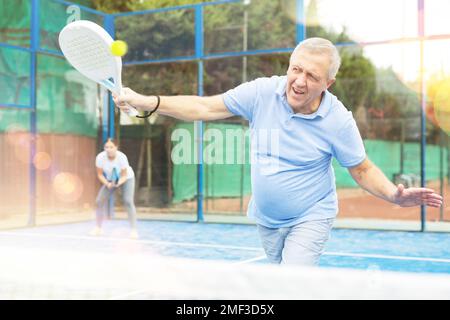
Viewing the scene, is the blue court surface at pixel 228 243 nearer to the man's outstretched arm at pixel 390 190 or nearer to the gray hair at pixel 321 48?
the man's outstretched arm at pixel 390 190

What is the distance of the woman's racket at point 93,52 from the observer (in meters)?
3.13

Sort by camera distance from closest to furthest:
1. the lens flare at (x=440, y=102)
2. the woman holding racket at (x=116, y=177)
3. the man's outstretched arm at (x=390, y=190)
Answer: the man's outstretched arm at (x=390, y=190), the woman holding racket at (x=116, y=177), the lens flare at (x=440, y=102)

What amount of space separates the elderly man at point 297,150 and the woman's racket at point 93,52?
290mm

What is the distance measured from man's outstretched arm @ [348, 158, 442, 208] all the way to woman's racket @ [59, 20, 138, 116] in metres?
1.08

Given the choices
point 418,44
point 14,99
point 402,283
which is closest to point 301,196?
point 402,283

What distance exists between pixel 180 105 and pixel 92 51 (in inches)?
23.0

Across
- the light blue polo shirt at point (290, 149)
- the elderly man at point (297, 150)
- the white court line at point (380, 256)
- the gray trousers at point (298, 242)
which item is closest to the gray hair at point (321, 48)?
the elderly man at point (297, 150)

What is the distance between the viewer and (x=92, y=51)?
3.35m

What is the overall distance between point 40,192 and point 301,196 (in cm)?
962

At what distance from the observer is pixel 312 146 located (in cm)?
A: 314

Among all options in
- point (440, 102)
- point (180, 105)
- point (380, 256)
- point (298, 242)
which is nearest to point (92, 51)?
point (180, 105)

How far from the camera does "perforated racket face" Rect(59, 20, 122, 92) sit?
3139 millimetres

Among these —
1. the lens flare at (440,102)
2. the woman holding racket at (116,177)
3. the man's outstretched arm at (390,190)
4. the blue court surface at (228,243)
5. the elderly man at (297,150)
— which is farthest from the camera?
the lens flare at (440,102)

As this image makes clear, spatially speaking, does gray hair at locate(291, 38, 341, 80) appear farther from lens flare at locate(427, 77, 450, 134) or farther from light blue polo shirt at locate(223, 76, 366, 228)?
lens flare at locate(427, 77, 450, 134)
